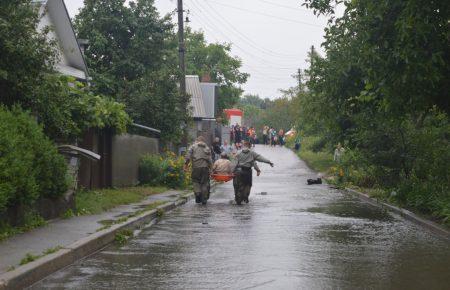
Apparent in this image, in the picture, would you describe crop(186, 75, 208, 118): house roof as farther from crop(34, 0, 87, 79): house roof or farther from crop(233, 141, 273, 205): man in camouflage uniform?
crop(233, 141, 273, 205): man in camouflage uniform

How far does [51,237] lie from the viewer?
32.0 feet

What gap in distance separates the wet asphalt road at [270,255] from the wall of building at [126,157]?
4.37 meters

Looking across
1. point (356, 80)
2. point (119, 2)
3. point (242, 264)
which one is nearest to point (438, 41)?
point (356, 80)

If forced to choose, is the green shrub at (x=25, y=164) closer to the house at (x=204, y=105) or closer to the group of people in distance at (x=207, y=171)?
the group of people in distance at (x=207, y=171)

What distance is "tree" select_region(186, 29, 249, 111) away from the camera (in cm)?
6725

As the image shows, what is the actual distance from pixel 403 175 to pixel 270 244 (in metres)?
9.85

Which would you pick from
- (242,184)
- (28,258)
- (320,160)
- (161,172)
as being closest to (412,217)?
(242,184)

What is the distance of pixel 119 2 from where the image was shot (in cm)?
3503

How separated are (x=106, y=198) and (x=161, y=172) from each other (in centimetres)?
651

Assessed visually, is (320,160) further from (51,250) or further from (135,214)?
(51,250)

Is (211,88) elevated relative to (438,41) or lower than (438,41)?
elevated

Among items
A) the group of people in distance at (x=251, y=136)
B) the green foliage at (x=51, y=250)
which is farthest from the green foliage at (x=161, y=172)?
the group of people in distance at (x=251, y=136)

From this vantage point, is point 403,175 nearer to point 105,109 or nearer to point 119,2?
point 105,109

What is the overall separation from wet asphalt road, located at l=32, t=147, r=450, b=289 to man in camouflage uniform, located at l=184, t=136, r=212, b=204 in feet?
7.10
